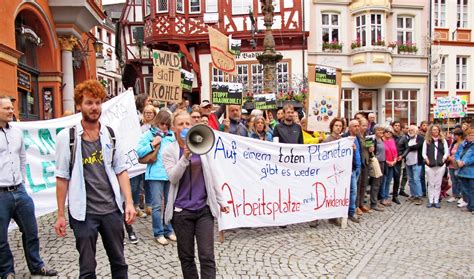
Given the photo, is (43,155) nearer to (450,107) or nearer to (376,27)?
(450,107)

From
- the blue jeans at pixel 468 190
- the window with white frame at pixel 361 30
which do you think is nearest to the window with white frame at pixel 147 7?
the window with white frame at pixel 361 30

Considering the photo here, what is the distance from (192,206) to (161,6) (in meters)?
23.7

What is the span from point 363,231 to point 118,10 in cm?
5019

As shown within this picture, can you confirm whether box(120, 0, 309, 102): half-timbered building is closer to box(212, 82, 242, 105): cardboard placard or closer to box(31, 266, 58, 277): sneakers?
box(212, 82, 242, 105): cardboard placard

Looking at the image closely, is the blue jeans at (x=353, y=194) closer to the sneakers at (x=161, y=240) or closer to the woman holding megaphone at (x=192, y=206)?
the sneakers at (x=161, y=240)

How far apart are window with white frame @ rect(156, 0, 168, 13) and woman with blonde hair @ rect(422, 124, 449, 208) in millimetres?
19027

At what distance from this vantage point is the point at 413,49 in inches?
1032

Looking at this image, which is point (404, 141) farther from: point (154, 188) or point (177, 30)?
point (177, 30)

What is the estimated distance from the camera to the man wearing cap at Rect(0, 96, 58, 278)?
4.50 metres

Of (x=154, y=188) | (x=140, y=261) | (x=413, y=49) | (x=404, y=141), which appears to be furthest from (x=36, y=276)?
(x=413, y=49)

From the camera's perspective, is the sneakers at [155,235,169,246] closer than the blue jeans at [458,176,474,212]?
Yes

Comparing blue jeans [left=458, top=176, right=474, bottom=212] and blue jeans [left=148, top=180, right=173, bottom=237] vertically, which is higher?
blue jeans [left=148, top=180, right=173, bottom=237]

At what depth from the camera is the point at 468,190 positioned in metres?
9.71

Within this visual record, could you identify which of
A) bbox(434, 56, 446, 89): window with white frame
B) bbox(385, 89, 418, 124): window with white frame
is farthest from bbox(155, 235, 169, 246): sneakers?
bbox(434, 56, 446, 89): window with white frame
